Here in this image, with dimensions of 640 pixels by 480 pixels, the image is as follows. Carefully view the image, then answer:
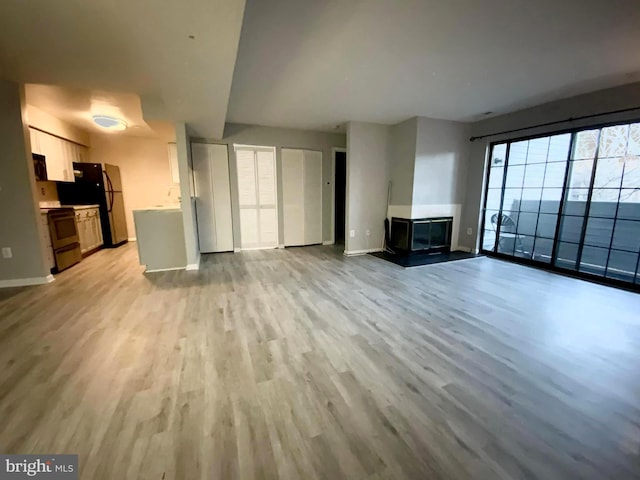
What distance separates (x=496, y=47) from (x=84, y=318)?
4.71m

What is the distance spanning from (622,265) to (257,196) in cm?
589

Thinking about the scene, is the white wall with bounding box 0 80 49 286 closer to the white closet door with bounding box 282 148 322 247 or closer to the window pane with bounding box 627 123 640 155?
the white closet door with bounding box 282 148 322 247

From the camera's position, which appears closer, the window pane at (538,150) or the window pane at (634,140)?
the window pane at (634,140)

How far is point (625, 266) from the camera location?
140 inches

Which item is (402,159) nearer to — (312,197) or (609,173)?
(312,197)

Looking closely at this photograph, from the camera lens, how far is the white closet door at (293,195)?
5.58 metres

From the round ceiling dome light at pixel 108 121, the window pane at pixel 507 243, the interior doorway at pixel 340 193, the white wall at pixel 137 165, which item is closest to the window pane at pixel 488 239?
the window pane at pixel 507 243

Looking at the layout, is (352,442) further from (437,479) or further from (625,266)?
(625,266)

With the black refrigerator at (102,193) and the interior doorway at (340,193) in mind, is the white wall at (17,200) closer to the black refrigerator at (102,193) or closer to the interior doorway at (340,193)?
the black refrigerator at (102,193)

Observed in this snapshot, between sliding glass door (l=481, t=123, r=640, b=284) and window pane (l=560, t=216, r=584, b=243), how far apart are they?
11 mm

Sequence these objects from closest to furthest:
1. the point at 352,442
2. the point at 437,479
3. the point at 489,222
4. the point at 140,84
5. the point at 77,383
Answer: the point at 437,479 < the point at 352,442 < the point at 77,383 < the point at 140,84 < the point at 489,222

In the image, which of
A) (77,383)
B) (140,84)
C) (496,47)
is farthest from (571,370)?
(140,84)

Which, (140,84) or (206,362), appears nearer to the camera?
(206,362)

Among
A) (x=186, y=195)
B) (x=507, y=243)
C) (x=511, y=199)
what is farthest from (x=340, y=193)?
(x=186, y=195)
